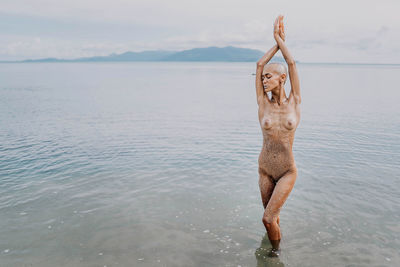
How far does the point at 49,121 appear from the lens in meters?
23.9

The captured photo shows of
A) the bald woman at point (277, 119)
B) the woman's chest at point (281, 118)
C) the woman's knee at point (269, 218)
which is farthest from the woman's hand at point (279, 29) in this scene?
the woman's knee at point (269, 218)

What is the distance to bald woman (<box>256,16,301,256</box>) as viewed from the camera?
6.58m

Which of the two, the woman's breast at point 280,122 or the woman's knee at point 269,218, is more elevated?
the woman's breast at point 280,122

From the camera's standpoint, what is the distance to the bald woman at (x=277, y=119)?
6578 millimetres

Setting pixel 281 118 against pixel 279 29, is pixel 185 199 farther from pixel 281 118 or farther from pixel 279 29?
pixel 279 29

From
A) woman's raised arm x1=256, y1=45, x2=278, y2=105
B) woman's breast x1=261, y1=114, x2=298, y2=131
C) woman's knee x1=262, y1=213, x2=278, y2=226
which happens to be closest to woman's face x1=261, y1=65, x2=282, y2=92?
woman's raised arm x1=256, y1=45, x2=278, y2=105

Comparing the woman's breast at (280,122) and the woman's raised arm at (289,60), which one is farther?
the woman's breast at (280,122)

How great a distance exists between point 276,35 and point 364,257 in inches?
196

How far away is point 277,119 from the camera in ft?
22.0

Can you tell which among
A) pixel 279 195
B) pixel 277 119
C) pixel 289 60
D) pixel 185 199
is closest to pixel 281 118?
pixel 277 119

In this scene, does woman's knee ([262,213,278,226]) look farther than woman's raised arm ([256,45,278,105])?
Yes

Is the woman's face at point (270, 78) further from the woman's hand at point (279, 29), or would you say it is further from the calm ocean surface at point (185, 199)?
the calm ocean surface at point (185, 199)

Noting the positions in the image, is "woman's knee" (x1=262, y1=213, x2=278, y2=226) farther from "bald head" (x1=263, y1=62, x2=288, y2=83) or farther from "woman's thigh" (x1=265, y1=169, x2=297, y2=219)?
"bald head" (x1=263, y1=62, x2=288, y2=83)

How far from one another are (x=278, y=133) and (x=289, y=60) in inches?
54.8
